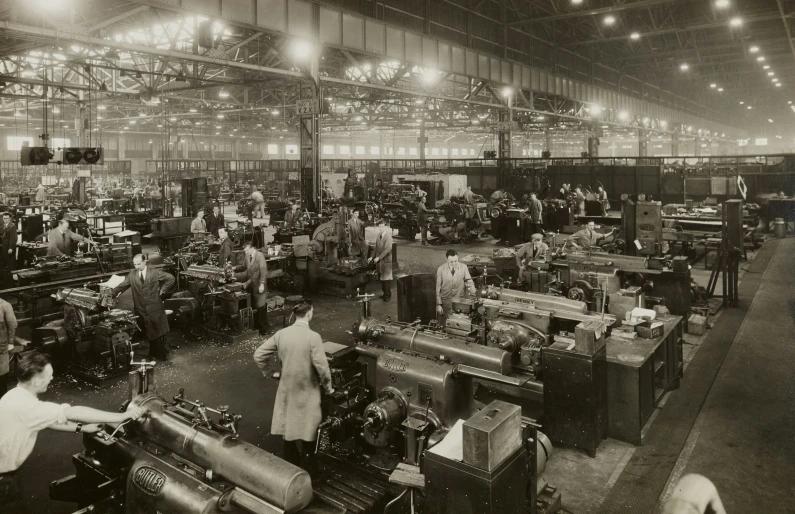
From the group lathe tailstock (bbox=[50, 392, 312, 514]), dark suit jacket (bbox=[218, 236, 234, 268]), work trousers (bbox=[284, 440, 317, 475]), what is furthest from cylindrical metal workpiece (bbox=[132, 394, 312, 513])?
dark suit jacket (bbox=[218, 236, 234, 268])

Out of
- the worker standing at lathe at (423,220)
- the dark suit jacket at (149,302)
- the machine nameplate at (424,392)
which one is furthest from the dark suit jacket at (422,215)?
the machine nameplate at (424,392)

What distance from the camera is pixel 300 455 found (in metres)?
4.85

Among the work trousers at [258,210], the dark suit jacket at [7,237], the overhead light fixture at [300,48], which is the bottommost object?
the dark suit jacket at [7,237]

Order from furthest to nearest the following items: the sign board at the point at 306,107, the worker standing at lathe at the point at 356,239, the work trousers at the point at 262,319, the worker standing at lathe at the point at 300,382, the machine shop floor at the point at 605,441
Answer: the sign board at the point at 306,107 < the worker standing at lathe at the point at 356,239 < the work trousers at the point at 262,319 < the machine shop floor at the point at 605,441 < the worker standing at lathe at the point at 300,382

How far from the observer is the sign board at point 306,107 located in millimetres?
16719

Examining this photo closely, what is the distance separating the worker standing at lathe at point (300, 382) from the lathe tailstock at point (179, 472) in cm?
93

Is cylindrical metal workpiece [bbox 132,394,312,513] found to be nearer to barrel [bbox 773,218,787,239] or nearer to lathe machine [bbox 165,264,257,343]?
lathe machine [bbox 165,264,257,343]

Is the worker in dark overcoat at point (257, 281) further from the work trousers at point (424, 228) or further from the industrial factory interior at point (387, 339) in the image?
the work trousers at point (424, 228)

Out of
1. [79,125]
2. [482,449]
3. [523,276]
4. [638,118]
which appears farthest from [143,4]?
[638,118]

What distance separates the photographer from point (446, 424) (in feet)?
14.0

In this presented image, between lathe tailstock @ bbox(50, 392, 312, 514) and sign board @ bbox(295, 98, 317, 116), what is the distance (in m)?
13.9

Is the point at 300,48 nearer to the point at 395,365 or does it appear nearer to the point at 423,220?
the point at 423,220

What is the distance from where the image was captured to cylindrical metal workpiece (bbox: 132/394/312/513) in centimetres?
299

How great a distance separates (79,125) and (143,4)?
14756 millimetres
